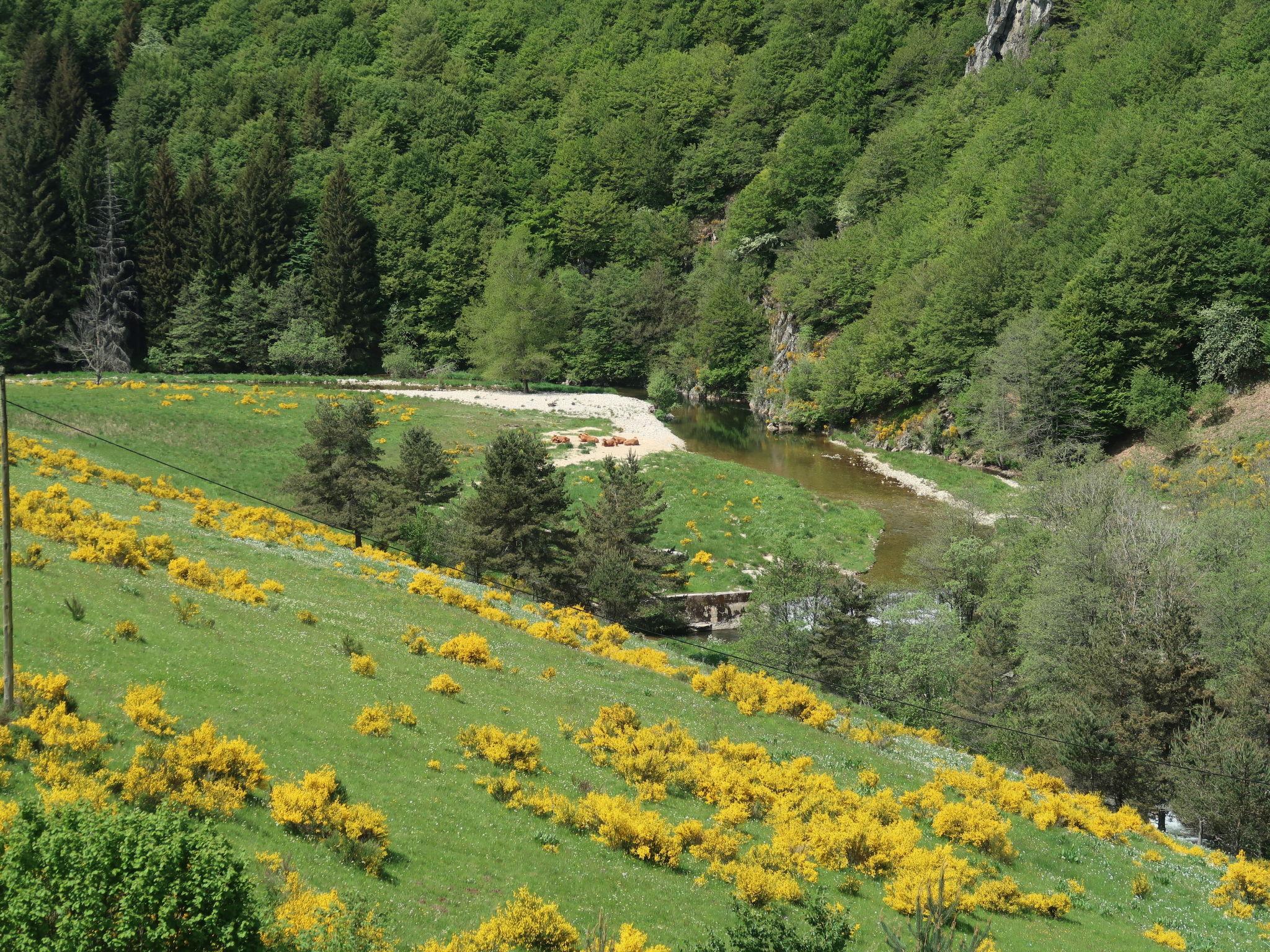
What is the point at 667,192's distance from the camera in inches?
5443

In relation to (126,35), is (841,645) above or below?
below

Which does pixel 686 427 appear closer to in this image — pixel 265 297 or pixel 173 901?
pixel 265 297

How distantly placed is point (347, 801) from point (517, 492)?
88.0 feet

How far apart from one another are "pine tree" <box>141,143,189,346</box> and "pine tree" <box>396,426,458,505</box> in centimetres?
7078

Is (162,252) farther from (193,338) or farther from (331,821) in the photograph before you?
(331,821)

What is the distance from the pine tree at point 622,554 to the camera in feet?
128

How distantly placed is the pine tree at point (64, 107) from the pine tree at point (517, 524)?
105 meters

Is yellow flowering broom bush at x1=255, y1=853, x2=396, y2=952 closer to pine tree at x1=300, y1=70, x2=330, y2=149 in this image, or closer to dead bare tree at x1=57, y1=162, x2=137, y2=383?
dead bare tree at x1=57, y1=162, x2=137, y2=383

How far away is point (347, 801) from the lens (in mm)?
14289

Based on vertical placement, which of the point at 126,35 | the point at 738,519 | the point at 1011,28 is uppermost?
the point at 126,35

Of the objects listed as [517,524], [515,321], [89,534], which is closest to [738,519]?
[517,524]

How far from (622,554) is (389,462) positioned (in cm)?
2377

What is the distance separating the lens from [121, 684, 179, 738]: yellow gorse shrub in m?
13.9

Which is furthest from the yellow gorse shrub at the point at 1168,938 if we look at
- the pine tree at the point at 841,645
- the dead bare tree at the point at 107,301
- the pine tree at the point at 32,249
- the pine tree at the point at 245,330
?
the pine tree at the point at 32,249
